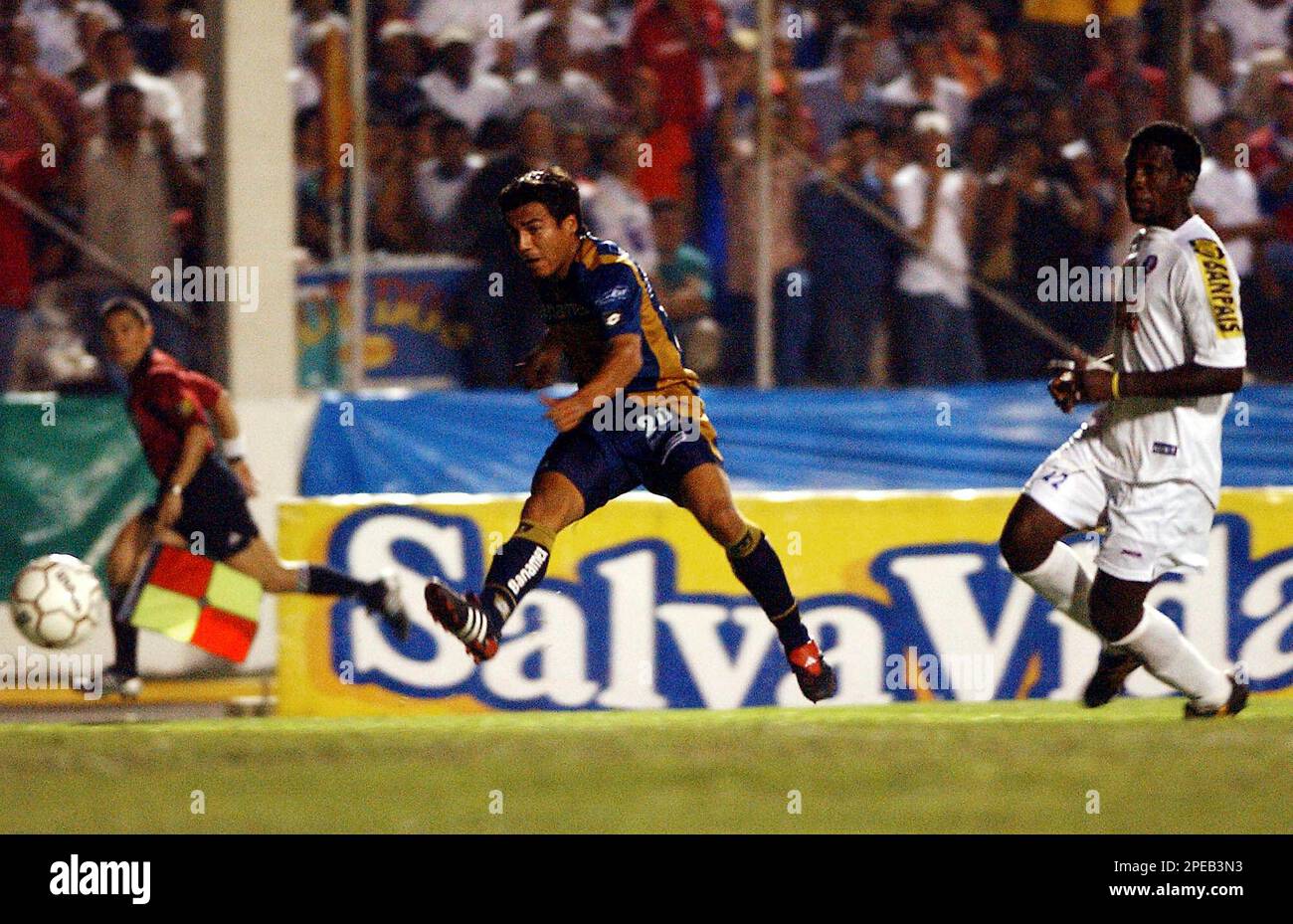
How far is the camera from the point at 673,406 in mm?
6867

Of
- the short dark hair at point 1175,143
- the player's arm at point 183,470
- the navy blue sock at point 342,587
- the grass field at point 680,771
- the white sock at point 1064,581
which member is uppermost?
the short dark hair at point 1175,143

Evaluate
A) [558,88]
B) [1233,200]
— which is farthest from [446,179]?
[1233,200]

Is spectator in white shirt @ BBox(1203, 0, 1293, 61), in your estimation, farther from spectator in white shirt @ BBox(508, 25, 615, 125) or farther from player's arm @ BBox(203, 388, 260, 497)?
player's arm @ BBox(203, 388, 260, 497)

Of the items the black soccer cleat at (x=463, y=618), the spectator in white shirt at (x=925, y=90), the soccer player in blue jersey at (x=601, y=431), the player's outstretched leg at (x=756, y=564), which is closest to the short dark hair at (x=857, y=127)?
the spectator in white shirt at (x=925, y=90)

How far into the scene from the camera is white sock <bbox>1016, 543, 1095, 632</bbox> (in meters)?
7.76

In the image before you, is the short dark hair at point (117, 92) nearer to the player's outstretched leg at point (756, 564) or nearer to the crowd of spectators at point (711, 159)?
the crowd of spectators at point (711, 159)

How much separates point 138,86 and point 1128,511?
19.7 feet

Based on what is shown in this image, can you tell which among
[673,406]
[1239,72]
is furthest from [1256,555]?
[673,406]

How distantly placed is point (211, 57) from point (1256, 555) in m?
5.67

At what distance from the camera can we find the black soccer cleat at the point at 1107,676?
7.96 meters

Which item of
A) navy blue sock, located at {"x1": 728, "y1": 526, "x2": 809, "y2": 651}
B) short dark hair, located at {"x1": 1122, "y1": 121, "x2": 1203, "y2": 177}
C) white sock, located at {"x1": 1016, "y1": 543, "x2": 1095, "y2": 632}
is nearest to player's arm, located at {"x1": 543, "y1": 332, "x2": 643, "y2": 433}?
navy blue sock, located at {"x1": 728, "y1": 526, "x2": 809, "y2": 651}

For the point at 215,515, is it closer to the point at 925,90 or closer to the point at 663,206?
the point at 663,206

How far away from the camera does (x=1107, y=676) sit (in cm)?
802

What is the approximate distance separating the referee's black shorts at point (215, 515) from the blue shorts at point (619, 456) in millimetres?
3962
